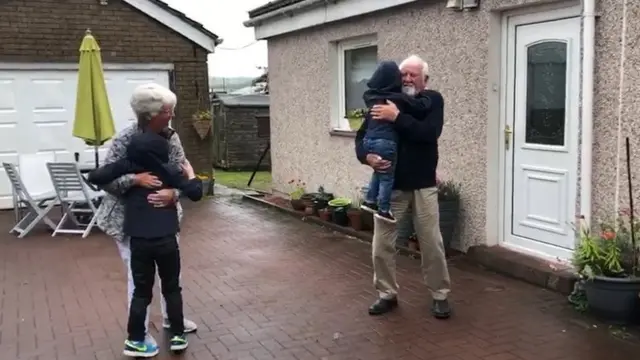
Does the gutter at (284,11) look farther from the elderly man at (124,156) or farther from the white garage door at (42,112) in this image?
the elderly man at (124,156)

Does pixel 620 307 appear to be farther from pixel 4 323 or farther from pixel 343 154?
pixel 343 154

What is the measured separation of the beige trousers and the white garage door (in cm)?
740

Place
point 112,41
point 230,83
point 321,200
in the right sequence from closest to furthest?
point 321,200 → point 112,41 → point 230,83

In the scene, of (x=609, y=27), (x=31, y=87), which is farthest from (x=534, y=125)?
(x=31, y=87)

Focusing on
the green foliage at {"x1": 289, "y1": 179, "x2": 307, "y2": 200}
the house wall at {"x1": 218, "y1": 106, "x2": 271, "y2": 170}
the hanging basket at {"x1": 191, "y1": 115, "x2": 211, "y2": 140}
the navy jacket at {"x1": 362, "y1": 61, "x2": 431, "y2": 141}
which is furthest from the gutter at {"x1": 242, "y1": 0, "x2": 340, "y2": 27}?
the house wall at {"x1": 218, "y1": 106, "x2": 271, "y2": 170}

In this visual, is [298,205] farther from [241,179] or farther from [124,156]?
[241,179]

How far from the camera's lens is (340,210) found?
8.50 meters

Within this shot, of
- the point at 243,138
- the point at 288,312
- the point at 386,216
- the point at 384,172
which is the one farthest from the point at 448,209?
the point at 243,138

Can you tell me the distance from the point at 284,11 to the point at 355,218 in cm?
384

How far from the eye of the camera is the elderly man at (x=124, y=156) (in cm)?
407

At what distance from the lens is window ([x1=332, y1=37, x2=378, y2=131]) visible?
29.6 ft

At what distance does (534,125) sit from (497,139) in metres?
0.45

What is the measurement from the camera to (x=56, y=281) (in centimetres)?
630

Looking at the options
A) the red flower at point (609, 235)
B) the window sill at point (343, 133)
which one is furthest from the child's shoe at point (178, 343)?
the window sill at point (343, 133)
